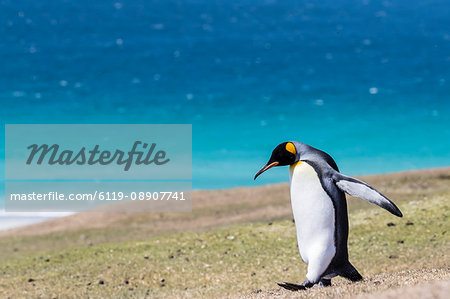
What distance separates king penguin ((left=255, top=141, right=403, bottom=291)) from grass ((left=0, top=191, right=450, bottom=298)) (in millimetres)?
2912

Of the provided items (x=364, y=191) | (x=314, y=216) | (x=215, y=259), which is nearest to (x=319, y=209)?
(x=314, y=216)

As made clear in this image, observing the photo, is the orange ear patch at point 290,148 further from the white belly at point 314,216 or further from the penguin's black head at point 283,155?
the white belly at point 314,216

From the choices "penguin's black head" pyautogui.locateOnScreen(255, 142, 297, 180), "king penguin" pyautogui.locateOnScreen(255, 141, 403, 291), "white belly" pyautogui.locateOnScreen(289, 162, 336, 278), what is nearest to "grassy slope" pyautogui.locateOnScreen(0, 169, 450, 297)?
"king penguin" pyautogui.locateOnScreen(255, 141, 403, 291)

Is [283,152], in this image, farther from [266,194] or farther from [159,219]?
[266,194]

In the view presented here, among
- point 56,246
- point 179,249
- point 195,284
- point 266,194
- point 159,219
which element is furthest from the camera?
point 266,194

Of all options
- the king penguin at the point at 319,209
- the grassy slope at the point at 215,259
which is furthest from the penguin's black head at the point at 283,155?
the grassy slope at the point at 215,259

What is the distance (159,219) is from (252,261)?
1404 cm

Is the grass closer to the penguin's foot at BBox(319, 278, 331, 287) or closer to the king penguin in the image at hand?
the penguin's foot at BBox(319, 278, 331, 287)

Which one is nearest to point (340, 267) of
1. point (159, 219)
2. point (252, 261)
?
point (252, 261)

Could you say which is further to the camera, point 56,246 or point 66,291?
point 56,246

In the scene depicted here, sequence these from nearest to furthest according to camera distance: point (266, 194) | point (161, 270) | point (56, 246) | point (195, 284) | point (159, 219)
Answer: point (195, 284), point (161, 270), point (56, 246), point (159, 219), point (266, 194)

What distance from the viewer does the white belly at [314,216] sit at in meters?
10.4

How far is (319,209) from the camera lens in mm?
10367

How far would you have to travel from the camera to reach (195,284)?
16625 mm
